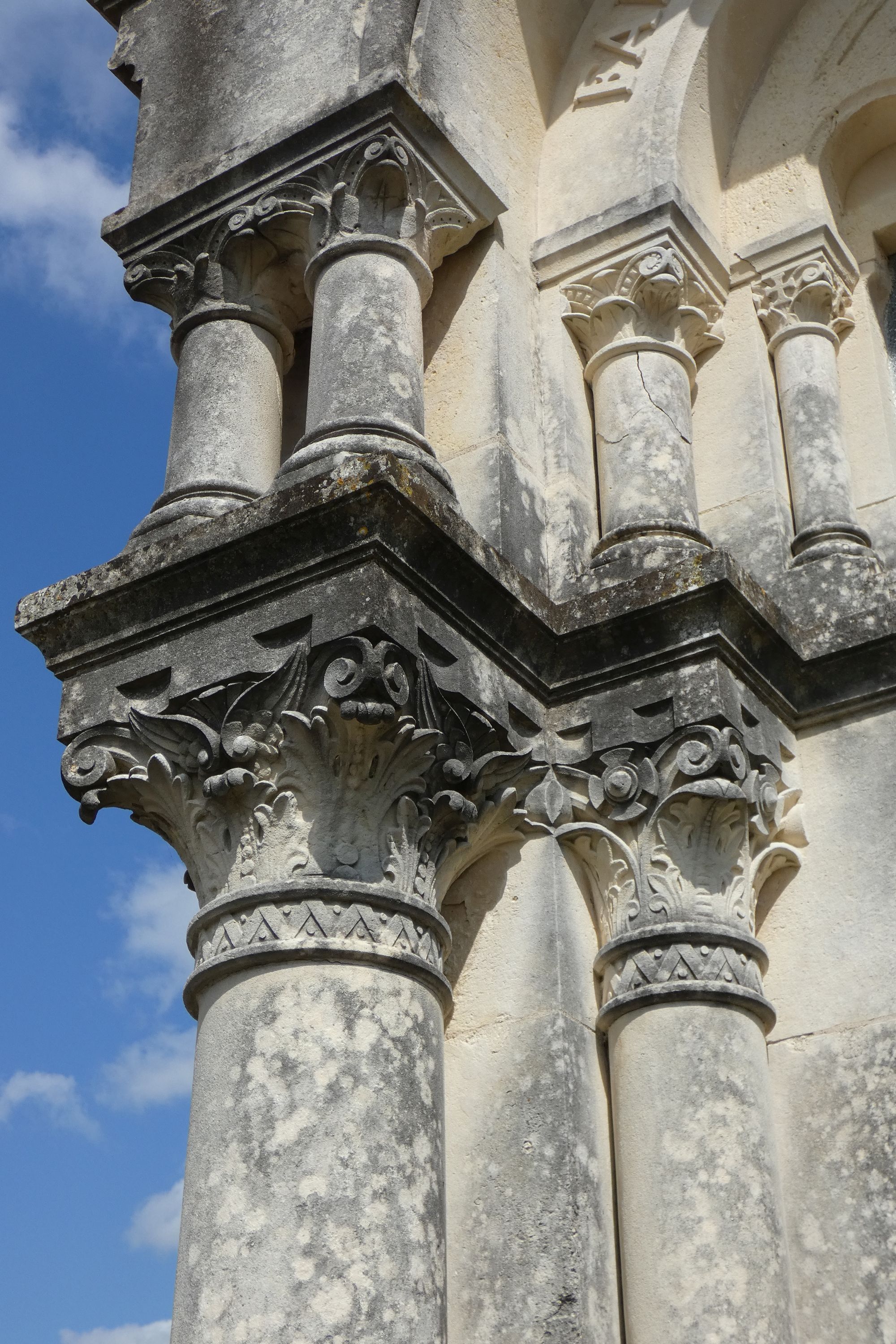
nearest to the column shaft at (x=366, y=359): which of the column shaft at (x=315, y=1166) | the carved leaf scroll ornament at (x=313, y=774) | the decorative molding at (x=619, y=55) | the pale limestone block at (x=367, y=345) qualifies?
the pale limestone block at (x=367, y=345)

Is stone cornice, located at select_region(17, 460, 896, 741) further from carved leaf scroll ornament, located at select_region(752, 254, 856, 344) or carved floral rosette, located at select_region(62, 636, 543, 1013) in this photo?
carved leaf scroll ornament, located at select_region(752, 254, 856, 344)

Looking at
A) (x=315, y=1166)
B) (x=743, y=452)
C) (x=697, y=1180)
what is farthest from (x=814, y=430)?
(x=315, y=1166)

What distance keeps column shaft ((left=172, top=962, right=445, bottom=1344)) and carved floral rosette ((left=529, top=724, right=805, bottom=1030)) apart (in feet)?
2.33

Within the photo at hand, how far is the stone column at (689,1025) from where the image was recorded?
14.3 feet

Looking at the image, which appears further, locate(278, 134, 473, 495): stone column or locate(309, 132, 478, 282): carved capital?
locate(309, 132, 478, 282): carved capital

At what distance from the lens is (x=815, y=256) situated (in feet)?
21.4

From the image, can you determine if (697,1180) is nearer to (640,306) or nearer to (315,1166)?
(315,1166)

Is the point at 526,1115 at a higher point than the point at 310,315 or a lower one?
lower

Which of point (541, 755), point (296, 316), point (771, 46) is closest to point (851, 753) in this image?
point (541, 755)

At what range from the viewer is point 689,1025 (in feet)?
15.3

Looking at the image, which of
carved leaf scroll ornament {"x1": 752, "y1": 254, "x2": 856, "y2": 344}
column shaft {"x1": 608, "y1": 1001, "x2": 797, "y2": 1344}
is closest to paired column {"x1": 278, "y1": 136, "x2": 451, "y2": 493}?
carved leaf scroll ornament {"x1": 752, "y1": 254, "x2": 856, "y2": 344}

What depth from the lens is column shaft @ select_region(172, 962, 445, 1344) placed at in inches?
155

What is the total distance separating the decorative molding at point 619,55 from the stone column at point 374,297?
3.60 feet

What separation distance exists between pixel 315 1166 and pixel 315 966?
1.61 feet
